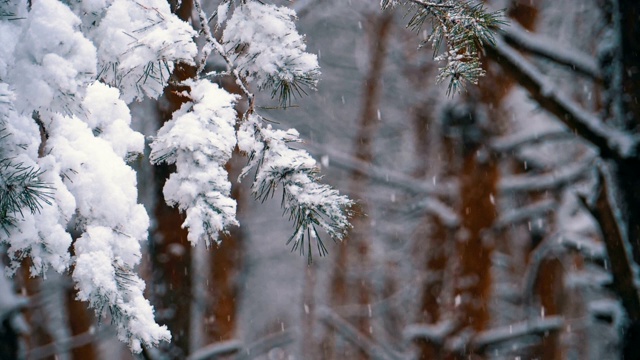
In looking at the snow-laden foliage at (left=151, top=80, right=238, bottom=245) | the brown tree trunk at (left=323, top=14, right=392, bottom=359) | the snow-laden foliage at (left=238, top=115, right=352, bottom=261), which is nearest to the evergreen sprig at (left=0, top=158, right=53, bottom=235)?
the snow-laden foliage at (left=151, top=80, right=238, bottom=245)

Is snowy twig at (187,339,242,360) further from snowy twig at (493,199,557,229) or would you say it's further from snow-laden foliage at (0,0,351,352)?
snow-laden foliage at (0,0,351,352)

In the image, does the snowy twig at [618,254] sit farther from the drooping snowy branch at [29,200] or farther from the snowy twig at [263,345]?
the snowy twig at [263,345]

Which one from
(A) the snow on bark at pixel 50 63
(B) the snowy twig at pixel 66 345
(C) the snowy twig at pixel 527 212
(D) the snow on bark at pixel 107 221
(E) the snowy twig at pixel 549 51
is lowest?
(B) the snowy twig at pixel 66 345

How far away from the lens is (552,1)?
674cm

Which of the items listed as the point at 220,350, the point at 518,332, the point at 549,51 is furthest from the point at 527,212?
the point at 220,350

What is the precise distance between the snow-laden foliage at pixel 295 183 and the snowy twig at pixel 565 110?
8.90 ft

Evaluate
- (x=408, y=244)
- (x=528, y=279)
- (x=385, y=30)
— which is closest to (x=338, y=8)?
(x=385, y=30)

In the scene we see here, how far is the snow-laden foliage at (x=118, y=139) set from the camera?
1.12 m

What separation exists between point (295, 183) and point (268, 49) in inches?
13.3

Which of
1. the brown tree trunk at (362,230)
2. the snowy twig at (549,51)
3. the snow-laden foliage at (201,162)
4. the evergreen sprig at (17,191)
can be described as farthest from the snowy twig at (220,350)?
the evergreen sprig at (17,191)

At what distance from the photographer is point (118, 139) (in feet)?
4.47

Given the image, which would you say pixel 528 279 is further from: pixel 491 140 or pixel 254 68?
pixel 254 68

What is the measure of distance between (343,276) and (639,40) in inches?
211

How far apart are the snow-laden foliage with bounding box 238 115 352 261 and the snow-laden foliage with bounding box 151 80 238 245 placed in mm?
57
